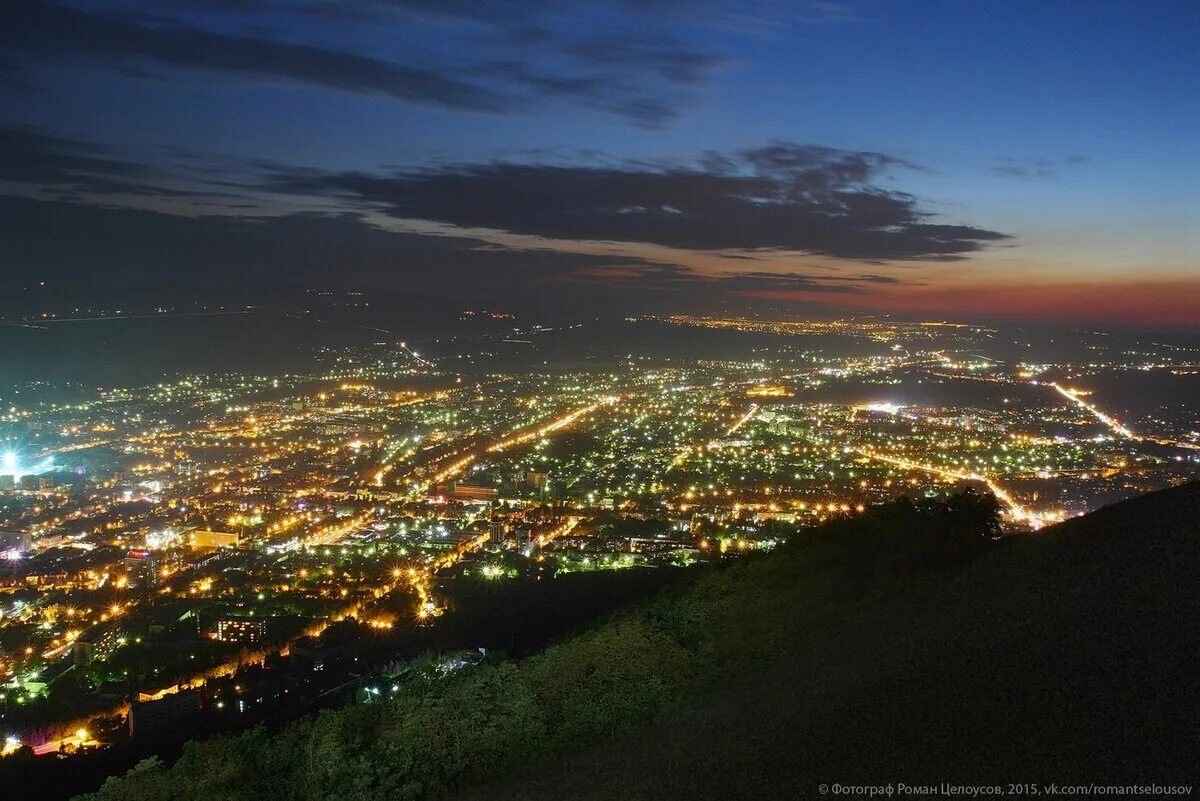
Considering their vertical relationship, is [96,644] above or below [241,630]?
below

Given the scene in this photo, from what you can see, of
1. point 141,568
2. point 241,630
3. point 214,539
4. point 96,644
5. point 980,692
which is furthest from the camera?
point 214,539

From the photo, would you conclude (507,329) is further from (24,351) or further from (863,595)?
(863,595)

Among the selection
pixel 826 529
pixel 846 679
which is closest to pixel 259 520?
pixel 826 529

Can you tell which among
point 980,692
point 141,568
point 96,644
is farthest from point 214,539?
point 980,692

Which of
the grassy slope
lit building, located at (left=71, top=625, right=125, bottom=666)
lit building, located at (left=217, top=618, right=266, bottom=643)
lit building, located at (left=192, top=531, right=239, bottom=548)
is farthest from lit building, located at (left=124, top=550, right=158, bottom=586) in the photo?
the grassy slope

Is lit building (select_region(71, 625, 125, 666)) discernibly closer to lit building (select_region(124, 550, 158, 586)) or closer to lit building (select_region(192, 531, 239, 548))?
lit building (select_region(124, 550, 158, 586))

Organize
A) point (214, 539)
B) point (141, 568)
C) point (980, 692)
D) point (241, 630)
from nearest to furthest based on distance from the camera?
1. point (980, 692)
2. point (241, 630)
3. point (141, 568)
4. point (214, 539)

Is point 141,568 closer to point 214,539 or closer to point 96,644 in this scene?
point 214,539

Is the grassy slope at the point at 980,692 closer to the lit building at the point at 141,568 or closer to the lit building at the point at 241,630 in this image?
the lit building at the point at 241,630

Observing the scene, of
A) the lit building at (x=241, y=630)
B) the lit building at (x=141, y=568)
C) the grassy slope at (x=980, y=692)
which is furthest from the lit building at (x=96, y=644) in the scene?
the grassy slope at (x=980, y=692)
